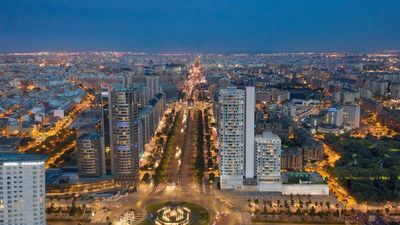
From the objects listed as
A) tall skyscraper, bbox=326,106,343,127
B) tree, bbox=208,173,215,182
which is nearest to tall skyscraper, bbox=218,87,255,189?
tree, bbox=208,173,215,182

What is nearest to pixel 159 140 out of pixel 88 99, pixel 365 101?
pixel 88 99

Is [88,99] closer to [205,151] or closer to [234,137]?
[205,151]

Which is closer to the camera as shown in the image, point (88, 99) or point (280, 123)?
point (280, 123)

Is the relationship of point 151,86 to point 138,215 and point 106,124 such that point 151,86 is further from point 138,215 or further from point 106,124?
point 138,215

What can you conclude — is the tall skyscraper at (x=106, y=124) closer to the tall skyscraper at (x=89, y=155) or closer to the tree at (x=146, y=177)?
the tall skyscraper at (x=89, y=155)

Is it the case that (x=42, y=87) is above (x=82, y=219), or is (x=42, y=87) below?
above

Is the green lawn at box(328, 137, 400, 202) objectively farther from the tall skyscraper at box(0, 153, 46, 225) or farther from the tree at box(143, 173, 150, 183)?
the tall skyscraper at box(0, 153, 46, 225)

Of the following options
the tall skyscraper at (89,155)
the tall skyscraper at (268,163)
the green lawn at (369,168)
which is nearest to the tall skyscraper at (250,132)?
the tall skyscraper at (268,163)
